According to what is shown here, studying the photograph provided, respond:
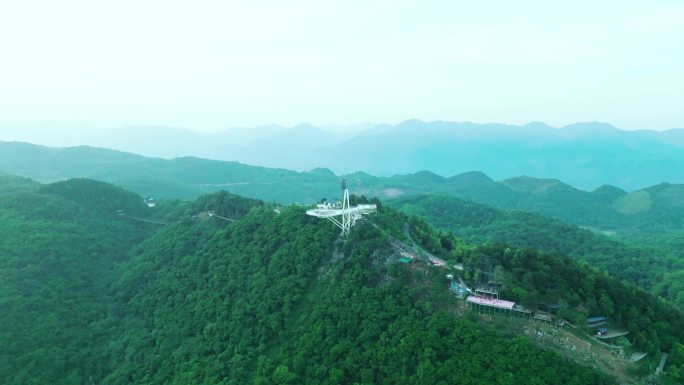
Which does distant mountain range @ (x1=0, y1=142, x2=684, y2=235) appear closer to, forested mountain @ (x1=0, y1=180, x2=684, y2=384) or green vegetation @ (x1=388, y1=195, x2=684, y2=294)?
green vegetation @ (x1=388, y1=195, x2=684, y2=294)

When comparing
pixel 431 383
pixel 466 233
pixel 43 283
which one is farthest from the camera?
pixel 466 233

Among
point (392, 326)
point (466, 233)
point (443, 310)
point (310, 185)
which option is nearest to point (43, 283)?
point (392, 326)

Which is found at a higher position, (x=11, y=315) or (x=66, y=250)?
(x=66, y=250)

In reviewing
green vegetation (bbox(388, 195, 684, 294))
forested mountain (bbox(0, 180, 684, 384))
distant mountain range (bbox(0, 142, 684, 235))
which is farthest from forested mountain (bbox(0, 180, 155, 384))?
distant mountain range (bbox(0, 142, 684, 235))

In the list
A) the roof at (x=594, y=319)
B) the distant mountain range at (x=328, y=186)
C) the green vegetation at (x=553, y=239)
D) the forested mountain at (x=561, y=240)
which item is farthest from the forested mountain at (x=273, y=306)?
the distant mountain range at (x=328, y=186)

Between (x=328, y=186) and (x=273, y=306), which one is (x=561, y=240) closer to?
(x=273, y=306)

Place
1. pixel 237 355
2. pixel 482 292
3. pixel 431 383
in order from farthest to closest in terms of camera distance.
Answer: pixel 237 355
pixel 482 292
pixel 431 383

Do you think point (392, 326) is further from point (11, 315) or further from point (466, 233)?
point (466, 233)
